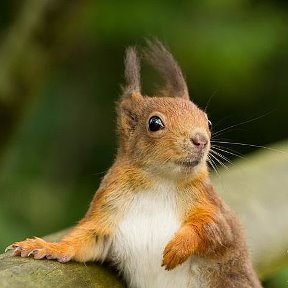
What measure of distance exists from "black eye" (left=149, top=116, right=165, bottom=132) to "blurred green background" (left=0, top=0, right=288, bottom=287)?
7.32 feet

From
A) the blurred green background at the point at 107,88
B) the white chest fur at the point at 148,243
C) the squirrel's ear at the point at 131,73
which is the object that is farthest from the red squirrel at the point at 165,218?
the blurred green background at the point at 107,88

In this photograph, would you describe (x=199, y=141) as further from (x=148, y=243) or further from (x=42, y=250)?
(x=42, y=250)

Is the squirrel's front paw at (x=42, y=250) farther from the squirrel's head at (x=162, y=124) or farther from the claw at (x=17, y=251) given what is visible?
the squirrel's head at (x=162, y=124)

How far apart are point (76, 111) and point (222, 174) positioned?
9.12 feet

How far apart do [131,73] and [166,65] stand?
0.49 feet

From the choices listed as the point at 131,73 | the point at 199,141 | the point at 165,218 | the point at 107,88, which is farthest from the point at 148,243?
the point at 107,88

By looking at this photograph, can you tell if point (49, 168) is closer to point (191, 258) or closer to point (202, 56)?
point (202, 56)

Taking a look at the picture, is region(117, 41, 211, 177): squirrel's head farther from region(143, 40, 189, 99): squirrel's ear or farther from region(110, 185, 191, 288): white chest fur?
region(110, 185, 191, 288): white chest fur

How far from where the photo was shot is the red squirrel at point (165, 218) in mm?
2938

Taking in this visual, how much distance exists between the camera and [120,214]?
2.98m

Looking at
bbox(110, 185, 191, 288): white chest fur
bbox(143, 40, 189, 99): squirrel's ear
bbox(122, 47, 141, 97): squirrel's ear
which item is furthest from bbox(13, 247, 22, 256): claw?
bbox(143, 40, 189, 99): squirrel's ear

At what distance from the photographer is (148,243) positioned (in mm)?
2949

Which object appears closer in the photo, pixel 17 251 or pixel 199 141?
pixel 17 251

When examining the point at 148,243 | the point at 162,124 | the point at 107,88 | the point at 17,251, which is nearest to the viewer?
the point at 17,251
